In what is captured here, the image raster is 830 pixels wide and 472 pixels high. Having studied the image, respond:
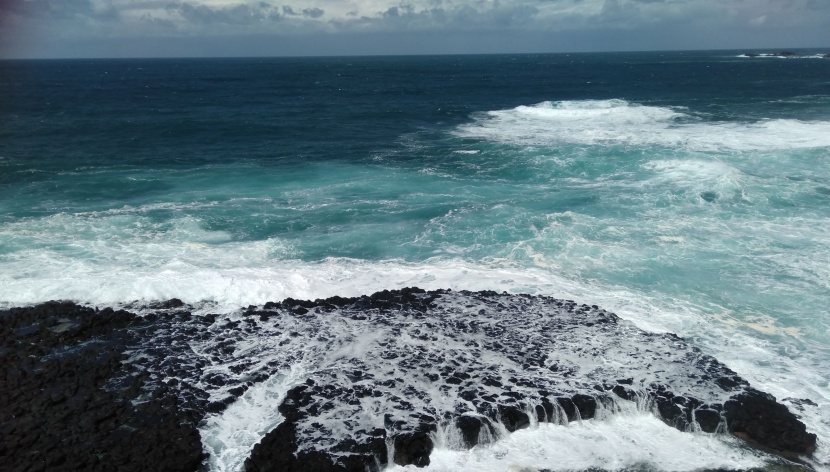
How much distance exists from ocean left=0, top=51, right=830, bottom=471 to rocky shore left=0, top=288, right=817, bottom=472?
666 mm

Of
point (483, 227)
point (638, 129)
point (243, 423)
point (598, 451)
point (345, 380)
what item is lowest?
point (598, 451)

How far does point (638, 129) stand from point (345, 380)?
42729 millimetres

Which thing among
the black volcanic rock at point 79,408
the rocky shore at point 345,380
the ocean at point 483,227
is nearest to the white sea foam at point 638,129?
the ocean at point 483,227

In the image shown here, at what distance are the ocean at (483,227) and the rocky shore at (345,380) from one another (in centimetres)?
67

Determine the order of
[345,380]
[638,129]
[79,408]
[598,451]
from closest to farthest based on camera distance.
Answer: [598,451] < [79,408] < [345,380] < [638,129]

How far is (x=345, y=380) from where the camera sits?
656 inches

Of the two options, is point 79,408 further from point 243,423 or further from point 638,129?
point 638,129

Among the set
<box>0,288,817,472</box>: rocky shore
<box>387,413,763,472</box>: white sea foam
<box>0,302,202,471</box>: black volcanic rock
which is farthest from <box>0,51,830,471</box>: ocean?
<box>0,302,202,471</box>: black volcanic rock

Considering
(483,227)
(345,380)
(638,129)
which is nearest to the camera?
(345,380)

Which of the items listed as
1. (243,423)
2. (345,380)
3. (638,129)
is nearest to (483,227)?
(345,380)

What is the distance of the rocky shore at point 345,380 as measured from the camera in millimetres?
14305

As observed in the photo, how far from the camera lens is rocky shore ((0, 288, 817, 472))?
14.3m

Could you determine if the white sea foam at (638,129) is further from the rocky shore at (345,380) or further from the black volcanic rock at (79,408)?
the black volcanic rock at (79,408)

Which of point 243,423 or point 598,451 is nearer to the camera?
point 598,451
